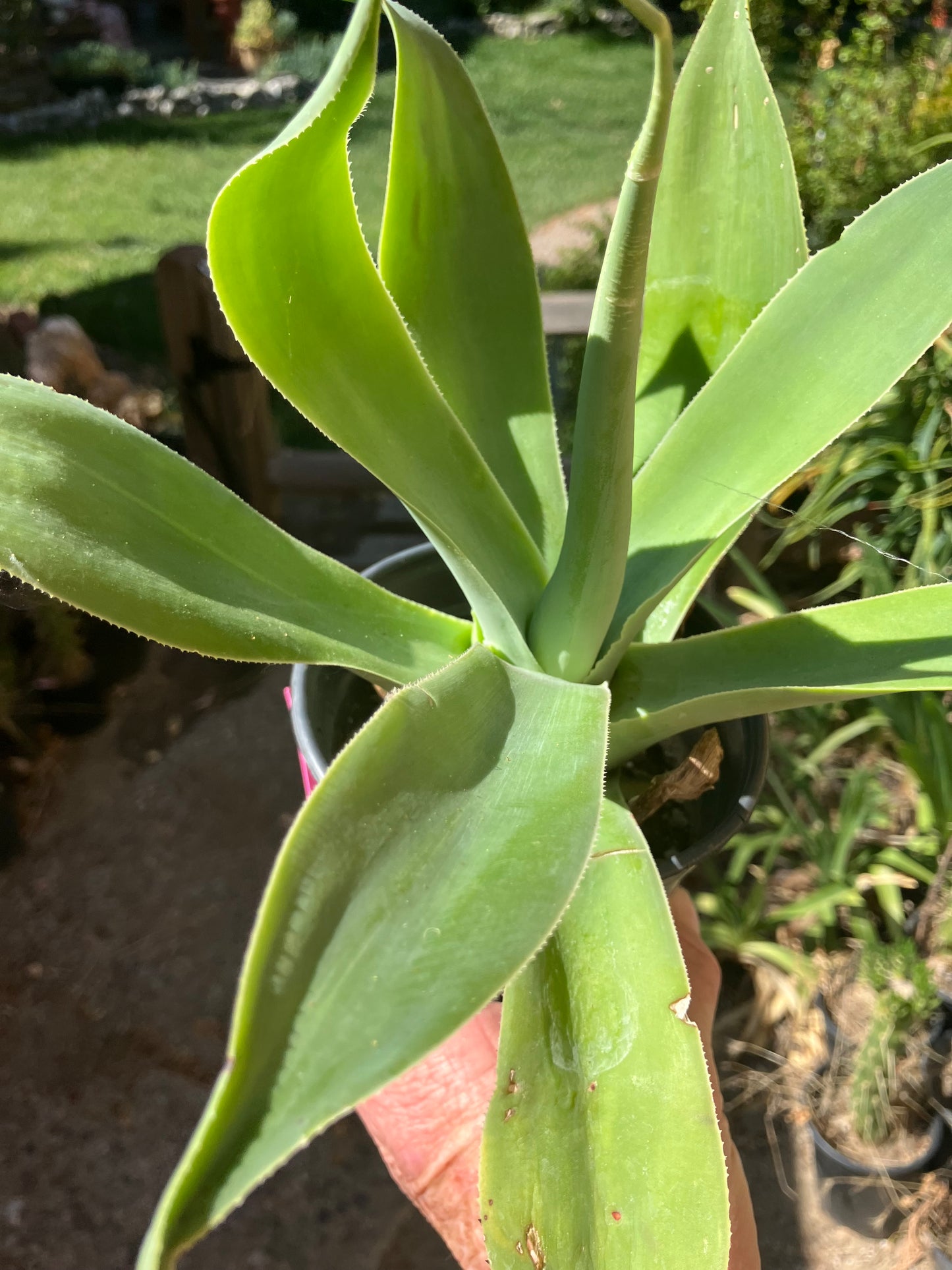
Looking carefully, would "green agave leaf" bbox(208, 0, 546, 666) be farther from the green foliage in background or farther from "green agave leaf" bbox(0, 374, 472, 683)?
the green foliage in background

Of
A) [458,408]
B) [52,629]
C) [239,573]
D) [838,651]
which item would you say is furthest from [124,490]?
[52,629]

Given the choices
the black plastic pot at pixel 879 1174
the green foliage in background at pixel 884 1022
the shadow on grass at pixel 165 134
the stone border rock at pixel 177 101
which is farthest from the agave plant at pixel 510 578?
the shadow on grass at pixel 165 134

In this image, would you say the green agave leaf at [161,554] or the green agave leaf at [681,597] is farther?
the green agave leaf at [681,597]

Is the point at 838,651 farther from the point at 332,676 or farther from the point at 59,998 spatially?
the point at 59,998

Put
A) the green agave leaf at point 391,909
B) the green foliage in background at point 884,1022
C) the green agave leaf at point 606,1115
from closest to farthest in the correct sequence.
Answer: the green agave leaf at point 391,909
the green agave leaf at point 606,1115
the green foliage in background at point 884,1022

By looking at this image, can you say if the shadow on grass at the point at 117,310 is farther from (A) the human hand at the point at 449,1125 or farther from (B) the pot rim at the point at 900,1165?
(B) the pot rim at the point at 900,1165

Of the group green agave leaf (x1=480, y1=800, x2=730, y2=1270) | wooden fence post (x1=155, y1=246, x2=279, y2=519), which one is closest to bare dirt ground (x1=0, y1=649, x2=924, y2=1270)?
wooden fence post (x1=155, y1=246, x2=279, y2=519)
